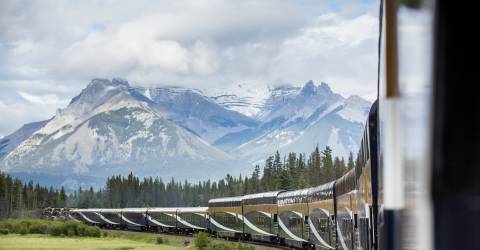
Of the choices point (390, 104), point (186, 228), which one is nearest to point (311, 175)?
point (186, 228)

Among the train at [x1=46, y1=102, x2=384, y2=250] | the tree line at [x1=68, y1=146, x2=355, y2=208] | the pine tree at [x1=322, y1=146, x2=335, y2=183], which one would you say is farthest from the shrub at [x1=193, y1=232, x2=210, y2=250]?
the pine tree at [x1=322, y1=146, x2=335, y2=183]

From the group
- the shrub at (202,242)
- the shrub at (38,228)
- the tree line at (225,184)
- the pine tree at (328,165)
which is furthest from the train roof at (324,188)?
the pine tree at (328,165)

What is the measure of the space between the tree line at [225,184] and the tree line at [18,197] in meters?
16.0

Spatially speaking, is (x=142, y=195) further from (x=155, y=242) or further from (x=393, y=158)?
(x=393, y=158)

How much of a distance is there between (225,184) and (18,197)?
54.3 m

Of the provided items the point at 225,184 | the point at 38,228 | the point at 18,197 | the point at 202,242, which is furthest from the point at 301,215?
the point at 225,184

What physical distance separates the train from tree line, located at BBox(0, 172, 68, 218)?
1993 cm

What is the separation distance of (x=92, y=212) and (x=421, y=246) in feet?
317

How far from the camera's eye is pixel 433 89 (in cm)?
171

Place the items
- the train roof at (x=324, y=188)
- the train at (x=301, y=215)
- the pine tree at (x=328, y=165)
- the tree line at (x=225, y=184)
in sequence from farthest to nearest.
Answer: the pine tree at (x=328, y=165) < the tree line at (x=225, y=184) < the train roof at (x=324, y=188) < the train at (x=301, y=215)

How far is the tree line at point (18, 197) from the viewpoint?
10884cm

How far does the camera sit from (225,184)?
164m

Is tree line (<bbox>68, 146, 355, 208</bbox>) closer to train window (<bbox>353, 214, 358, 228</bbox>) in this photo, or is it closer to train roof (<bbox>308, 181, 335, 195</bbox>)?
train roof (<bbox>308, 181, 335, 195</bbox>)

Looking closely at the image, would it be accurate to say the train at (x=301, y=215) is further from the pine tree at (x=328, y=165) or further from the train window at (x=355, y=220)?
the pine tree at (x=328, y=165)
